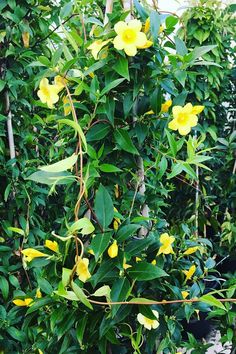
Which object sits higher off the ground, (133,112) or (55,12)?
(55,12)

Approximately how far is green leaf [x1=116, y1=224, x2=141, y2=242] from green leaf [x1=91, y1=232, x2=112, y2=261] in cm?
5

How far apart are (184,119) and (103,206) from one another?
234 mm

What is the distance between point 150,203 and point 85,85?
321 millimetres

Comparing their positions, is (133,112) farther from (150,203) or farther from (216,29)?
(216,29)

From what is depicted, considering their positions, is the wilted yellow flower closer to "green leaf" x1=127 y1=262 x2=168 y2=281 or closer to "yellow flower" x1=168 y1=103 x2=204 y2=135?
"yellow flower" x1=168 y1=103 x2=204 y2=135

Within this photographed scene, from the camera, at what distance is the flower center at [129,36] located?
724mm

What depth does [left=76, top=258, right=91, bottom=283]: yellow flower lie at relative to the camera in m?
0.72

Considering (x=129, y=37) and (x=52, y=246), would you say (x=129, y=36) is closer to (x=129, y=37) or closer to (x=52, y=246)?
(x=129, y=37)

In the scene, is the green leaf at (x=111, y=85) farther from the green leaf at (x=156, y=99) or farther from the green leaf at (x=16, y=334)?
the green leaf at (x=16, y=334)

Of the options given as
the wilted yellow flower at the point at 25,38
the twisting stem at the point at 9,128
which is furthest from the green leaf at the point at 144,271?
the wilted yellow flower at the point at 25,38

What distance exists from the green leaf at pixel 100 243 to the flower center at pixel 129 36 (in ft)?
1.10

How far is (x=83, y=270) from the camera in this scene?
2.39 feet

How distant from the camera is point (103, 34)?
2.53ft

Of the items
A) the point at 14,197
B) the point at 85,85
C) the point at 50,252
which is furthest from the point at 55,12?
the point at 50,252
